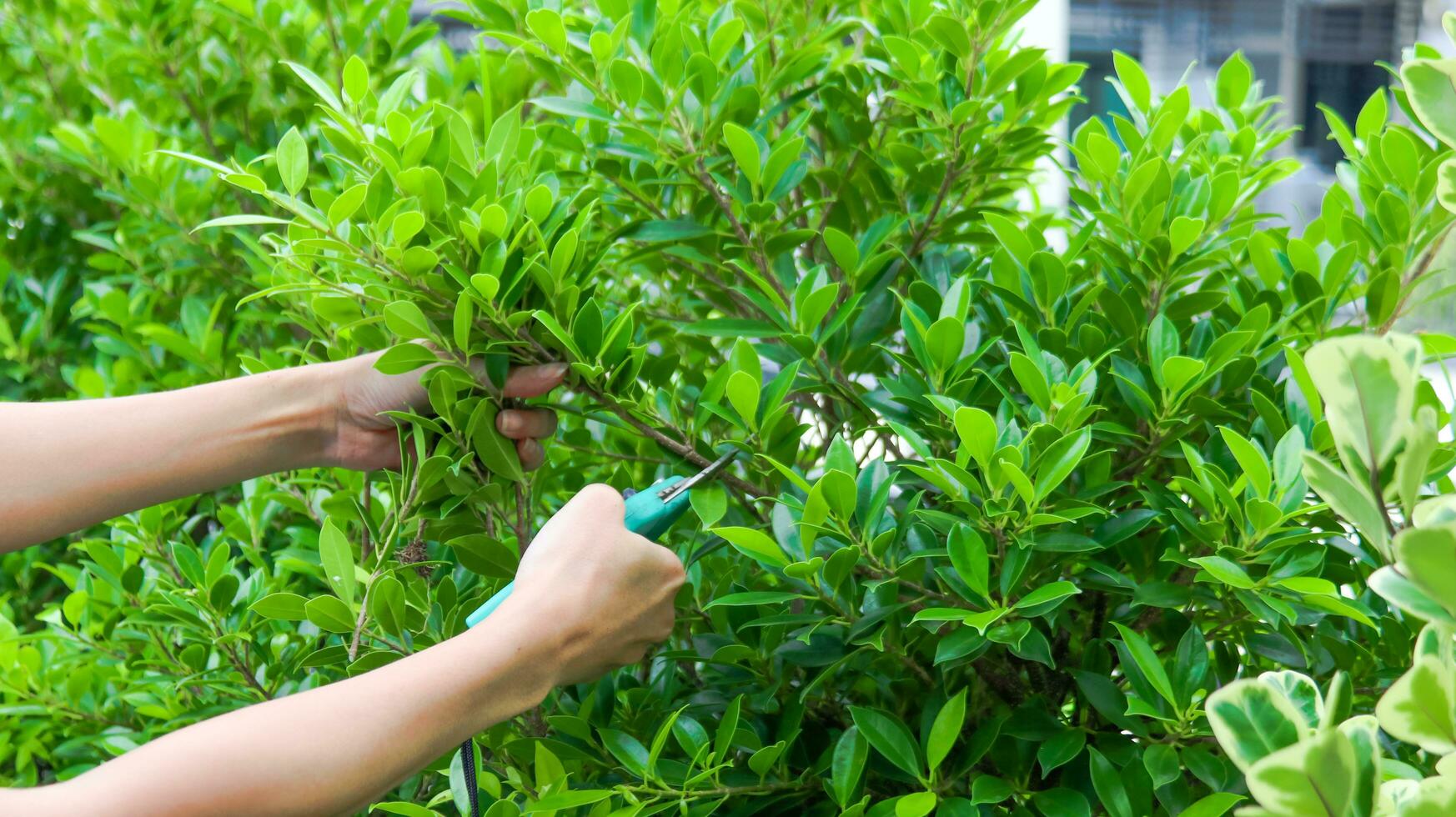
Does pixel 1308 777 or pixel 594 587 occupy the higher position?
pixel 1308 777

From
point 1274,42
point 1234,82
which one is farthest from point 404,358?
point 1274,42

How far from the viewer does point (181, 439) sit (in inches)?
39.4

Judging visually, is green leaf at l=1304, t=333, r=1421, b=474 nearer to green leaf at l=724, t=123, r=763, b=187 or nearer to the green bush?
the green bush

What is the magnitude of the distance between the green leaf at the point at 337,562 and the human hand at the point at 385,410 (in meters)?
0.11

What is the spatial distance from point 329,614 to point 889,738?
42 cm

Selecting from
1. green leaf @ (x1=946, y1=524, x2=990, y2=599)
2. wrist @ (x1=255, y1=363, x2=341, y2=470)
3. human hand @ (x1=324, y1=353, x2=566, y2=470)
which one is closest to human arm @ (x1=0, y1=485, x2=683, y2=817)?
human hand @ (x1=324, y1=353, x2=566, y2=470)

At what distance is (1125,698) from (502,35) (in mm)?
746

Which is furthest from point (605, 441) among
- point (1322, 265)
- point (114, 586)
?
point (1322, 265)

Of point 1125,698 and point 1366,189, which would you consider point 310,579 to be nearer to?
point 1125,698

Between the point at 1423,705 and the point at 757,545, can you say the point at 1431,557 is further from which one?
the point at 757,545

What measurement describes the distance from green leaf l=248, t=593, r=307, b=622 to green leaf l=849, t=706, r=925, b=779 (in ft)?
1.43

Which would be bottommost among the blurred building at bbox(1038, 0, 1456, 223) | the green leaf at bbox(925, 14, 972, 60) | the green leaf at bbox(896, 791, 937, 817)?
the blurred building at bbox(1038, 0, 1456, 223)

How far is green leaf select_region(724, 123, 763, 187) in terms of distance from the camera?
873 millimetres

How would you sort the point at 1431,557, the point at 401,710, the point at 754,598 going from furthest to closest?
the point at 754,598 → the point at 401,710 → the point at 1431,557
